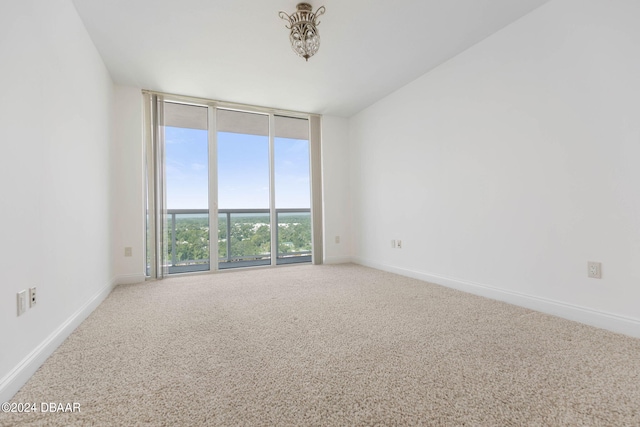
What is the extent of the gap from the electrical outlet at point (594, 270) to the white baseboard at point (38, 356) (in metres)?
3.12

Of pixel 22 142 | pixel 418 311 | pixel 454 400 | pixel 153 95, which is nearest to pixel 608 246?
pixel 418 311

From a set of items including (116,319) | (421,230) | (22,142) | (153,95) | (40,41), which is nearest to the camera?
(22,142)

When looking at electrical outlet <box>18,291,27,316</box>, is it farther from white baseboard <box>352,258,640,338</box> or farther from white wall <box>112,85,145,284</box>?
white baseboard <box>352,258,640,338</box>

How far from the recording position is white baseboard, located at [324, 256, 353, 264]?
4336 millimetres

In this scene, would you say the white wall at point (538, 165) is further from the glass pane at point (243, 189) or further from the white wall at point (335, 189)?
the glass pane at point (243, 189)

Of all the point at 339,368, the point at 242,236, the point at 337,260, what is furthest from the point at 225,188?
the point at 339,368

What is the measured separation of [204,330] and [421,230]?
241 centimetres

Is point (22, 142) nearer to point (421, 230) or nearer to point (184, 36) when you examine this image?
point (184, 36)

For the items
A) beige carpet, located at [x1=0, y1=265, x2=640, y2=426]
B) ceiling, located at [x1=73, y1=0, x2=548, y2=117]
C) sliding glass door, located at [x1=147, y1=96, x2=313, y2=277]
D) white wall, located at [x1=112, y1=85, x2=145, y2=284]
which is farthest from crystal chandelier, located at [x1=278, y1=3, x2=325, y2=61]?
white wall, located at [x1=112, y1=85, x2=145, y2=284]

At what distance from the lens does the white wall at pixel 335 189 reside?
172 inches

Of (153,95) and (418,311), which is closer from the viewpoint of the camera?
(418,311)

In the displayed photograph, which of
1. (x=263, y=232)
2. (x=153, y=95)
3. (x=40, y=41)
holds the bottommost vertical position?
(x=263, y=232)

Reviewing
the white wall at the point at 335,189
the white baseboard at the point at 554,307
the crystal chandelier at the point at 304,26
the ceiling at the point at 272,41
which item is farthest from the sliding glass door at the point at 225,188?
the white baseboard at the point at 554,307

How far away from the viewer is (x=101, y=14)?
213cm
